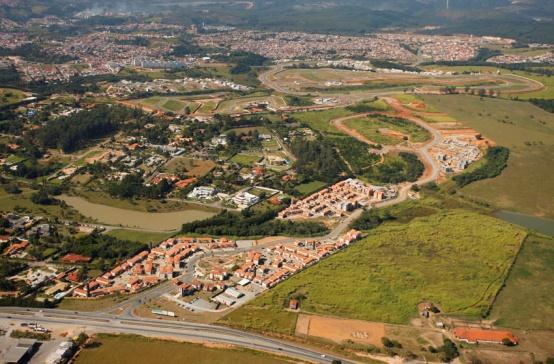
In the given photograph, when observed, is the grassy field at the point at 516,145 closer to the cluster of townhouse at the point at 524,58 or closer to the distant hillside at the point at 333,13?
the cluster of townhouse at the point at 524,58

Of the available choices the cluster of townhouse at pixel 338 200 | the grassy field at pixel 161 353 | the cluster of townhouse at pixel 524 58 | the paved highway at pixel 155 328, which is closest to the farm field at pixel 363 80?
the cluster of townhouse at pixel 524 58

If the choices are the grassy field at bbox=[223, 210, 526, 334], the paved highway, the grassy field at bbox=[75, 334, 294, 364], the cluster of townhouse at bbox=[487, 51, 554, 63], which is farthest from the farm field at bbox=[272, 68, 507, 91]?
the grassy field at bbox=[75, 334, 294, 364]

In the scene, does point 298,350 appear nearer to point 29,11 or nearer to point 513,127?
point 513,127

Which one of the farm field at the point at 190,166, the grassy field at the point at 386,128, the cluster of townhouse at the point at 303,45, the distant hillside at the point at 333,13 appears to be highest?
the distant hillside at the point at 333,13

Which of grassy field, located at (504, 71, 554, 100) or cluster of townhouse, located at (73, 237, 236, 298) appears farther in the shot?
grassy field, located at (504, 71, 554, 100)

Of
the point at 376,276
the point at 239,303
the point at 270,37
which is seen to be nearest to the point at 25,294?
the point at 239,303

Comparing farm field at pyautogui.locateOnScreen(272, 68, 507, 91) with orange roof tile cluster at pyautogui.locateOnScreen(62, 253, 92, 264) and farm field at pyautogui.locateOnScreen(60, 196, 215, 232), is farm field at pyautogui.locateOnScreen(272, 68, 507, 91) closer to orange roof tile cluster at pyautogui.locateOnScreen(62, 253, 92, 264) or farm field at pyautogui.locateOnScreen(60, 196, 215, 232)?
farm field at pyautogui.locateOnScreen(60, 196, 215, 232)
